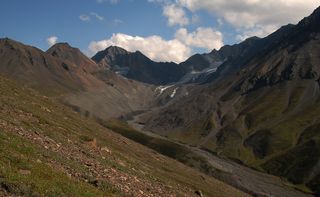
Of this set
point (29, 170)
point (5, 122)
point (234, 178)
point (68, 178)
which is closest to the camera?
point (29, 170)

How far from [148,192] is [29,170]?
Answer: 12406 millimetres

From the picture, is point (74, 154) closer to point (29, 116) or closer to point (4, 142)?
point (4, 142)

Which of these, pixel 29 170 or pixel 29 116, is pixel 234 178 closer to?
pixel 29 116

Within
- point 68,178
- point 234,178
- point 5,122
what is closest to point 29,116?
point 5,122

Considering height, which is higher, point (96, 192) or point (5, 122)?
point (5, 122)

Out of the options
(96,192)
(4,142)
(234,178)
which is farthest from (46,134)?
(234,178)

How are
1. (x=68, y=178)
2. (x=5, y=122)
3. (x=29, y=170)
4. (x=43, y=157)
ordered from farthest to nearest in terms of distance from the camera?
(x=5, y=122), (x=43, y=157), (x=68, y=178), (x=29, y=170)

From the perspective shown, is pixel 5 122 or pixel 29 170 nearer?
pixel 29 170

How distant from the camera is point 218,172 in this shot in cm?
18512

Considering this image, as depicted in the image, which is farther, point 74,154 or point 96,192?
point 74,154

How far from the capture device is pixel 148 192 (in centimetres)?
3603

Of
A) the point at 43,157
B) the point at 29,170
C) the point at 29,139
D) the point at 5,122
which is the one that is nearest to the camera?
the point at 29,170

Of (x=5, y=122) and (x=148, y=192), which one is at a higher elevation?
(x=5, y=122)

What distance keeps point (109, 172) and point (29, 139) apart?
6.66 meters
